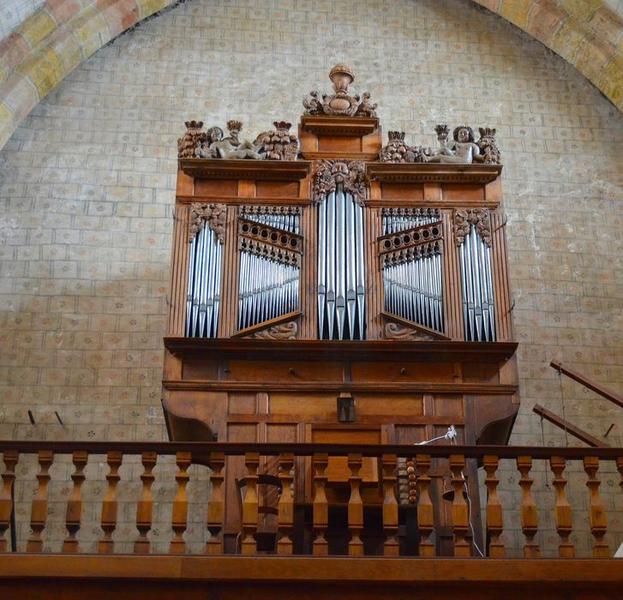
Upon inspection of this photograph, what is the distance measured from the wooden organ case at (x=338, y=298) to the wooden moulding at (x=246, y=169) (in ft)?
0.04

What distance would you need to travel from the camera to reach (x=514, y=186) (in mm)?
13438

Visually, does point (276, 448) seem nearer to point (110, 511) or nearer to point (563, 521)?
point (110, 511)

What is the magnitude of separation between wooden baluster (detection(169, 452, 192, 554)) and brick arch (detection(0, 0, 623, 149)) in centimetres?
640

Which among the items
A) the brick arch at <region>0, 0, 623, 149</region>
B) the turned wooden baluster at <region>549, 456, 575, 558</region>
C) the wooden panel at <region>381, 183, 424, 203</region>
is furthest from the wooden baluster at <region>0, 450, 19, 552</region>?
the brick arch at <region>0, 0, 623, 149</region>

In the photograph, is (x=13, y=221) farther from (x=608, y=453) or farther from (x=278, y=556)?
(x=608, y=453)

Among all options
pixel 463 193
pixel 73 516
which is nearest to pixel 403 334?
pixel 463 193

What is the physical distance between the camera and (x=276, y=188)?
10641mm

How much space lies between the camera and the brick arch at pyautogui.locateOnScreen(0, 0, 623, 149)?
42.9ft

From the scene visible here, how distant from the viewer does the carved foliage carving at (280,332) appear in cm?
974

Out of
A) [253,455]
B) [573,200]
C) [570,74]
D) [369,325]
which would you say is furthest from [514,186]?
[253,455]

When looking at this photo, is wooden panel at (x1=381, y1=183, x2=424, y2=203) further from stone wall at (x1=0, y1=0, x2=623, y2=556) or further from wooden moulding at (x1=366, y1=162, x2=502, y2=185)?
stone wall at (x1=0, y1=0, x2=623, y2=556)

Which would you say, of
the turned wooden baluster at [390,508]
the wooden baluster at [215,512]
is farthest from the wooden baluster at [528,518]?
the wooden baluster at [215,512]

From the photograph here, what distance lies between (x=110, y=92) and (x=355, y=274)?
5.18 metres

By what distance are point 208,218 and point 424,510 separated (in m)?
3.78
